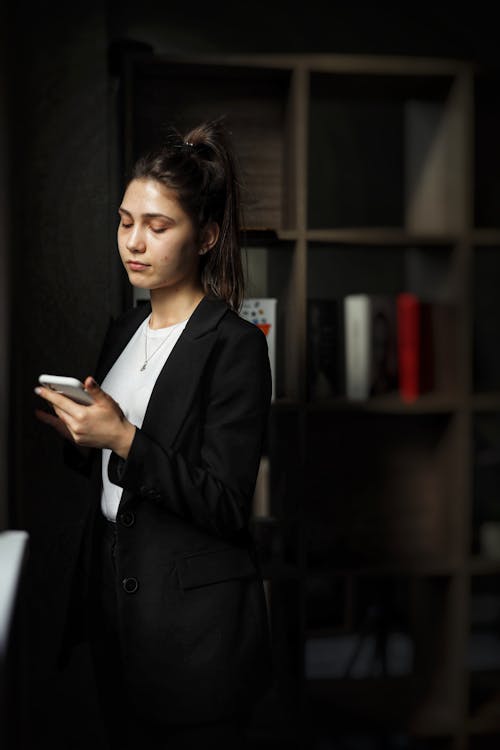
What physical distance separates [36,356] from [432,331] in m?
1.06

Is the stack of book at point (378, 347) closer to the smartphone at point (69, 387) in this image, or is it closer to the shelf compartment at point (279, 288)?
the shelf compartment at point (279, 288)

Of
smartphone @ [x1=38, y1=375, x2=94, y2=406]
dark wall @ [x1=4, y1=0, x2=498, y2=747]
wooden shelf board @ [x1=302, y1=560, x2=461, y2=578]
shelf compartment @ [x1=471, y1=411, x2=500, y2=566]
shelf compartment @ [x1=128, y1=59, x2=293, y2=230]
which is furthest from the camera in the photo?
shelf compartment @ [x1=471, y1=411, x2=500, y2=566]

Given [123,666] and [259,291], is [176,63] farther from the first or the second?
[123,666]

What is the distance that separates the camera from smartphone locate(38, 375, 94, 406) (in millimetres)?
1224

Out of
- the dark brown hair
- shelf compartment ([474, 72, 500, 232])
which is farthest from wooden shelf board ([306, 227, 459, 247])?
the dark brown hair

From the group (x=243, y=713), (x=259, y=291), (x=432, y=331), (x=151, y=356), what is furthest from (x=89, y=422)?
(x=432, y=331)

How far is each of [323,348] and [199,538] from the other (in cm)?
88

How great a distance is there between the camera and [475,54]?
2.75 metres

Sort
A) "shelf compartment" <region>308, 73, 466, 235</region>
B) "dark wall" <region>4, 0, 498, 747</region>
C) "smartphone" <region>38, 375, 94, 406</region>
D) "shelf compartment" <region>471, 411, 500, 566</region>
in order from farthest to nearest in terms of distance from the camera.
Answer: "shelf compartment" <region>308, 73, 466, 235</region>
"shelf compartment" <region>471, 411, 500, 566</region>
"dark wall" <region>4, 0, 498, 747</region>
"smartphone" <region>38, 375, 94, 406</region>

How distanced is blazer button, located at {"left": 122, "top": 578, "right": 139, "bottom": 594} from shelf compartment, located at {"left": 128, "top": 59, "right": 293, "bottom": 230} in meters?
0.99

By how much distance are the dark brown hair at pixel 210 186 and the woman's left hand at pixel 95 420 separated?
12.2 inches

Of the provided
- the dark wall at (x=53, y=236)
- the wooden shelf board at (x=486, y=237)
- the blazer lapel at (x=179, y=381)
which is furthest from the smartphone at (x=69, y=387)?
the wooden shelf board at (x=486, y=237)

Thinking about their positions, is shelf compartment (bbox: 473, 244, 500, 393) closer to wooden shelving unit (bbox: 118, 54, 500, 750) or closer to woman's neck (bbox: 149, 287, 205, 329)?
wooden shelving unit (bbox: 118, 54, 500, 750)

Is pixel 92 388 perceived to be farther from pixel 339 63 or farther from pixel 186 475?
pixel 339 63
